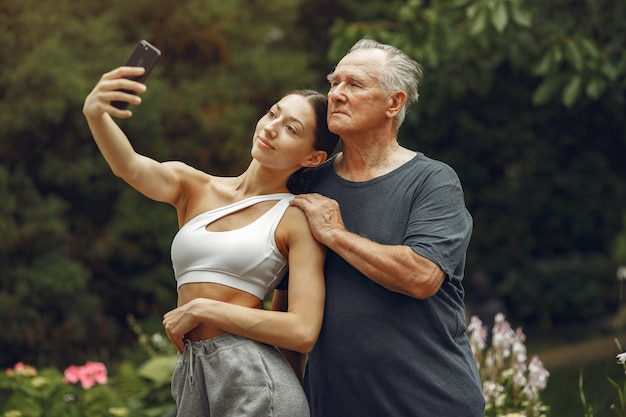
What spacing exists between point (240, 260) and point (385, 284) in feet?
1.39

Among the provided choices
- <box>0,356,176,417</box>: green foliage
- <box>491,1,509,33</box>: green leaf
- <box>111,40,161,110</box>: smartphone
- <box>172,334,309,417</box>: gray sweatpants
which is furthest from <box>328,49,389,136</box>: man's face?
<box>491,1,509,33</box>: green leaf

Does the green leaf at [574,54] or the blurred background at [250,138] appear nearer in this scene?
the green leaf at [574,54]

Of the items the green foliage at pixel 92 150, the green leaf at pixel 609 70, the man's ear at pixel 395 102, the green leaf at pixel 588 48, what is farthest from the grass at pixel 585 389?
the green foliage at pixel 92 150

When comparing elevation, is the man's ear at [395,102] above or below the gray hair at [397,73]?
below

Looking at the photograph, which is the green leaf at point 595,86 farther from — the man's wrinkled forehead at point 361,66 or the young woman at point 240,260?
the young woman at point 240,260

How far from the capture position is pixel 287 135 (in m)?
2.82

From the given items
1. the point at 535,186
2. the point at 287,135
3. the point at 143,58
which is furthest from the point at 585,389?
the point at 535,186

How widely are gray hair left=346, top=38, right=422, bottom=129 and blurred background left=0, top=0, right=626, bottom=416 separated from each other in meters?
2.47

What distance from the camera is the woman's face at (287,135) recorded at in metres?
2.81

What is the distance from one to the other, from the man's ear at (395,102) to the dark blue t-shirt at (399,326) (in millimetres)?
184

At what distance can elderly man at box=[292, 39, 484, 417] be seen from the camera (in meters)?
2.81

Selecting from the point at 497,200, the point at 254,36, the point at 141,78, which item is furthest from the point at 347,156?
the point at 497,200

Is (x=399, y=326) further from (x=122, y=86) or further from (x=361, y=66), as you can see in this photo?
(x=122, y=86)

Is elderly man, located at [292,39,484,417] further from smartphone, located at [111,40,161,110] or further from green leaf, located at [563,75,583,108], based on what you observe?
green leaf, located at [563,75,583,108]
